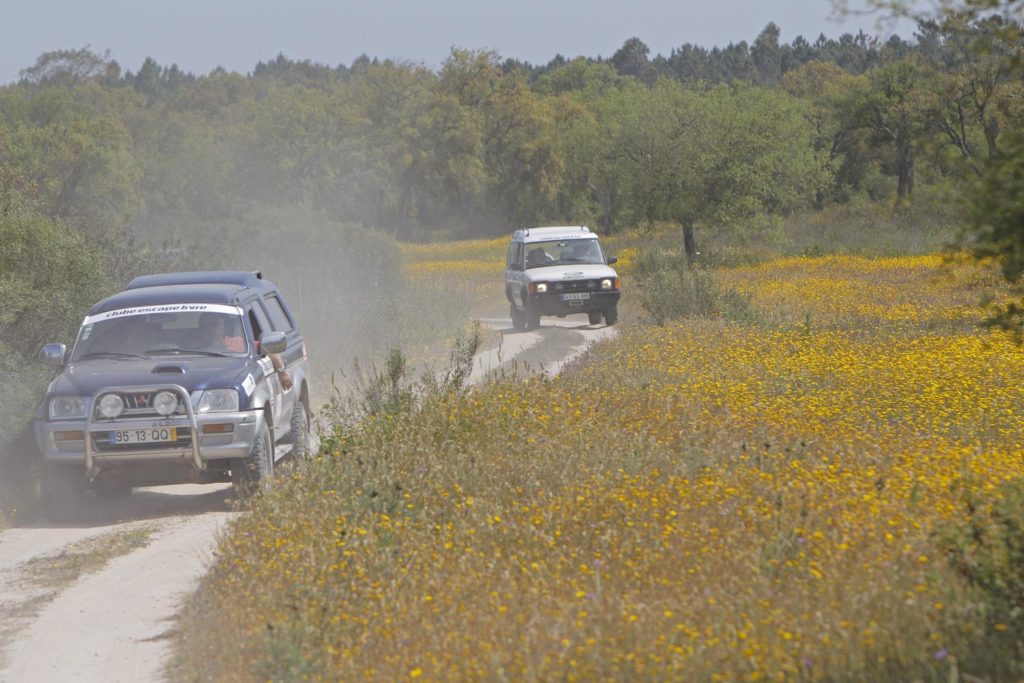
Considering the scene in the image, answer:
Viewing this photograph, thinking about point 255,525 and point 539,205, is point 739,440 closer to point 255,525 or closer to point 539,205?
point 255,525

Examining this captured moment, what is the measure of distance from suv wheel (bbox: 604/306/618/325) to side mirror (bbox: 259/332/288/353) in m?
15.9

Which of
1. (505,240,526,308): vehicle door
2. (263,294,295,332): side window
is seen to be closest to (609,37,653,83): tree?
(505,240,526,308): vehicle door

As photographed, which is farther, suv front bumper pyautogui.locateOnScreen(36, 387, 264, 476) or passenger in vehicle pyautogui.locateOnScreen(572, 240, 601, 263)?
passenger in vehicle pyautogui.locateOnScreen(572, 240, 601, 263)

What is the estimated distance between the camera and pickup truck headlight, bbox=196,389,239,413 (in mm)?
10742

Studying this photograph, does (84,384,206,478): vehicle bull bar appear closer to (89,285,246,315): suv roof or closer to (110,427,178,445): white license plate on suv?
(110,427,178,445): white license plate on suv

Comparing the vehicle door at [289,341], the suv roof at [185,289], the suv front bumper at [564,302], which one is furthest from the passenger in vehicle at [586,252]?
the suv roof at [185,289]

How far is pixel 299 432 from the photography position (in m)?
12.7

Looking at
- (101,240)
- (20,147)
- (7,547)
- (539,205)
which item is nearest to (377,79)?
(539,205)

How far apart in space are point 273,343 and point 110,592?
343cm

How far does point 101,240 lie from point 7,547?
32.4 ft

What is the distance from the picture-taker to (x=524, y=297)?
27.3 m

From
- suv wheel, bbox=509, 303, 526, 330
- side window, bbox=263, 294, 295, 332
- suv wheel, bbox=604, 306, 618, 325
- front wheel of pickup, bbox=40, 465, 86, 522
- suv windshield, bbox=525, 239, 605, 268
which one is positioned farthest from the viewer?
suv wheel, bbox=509, 303, 526, 330

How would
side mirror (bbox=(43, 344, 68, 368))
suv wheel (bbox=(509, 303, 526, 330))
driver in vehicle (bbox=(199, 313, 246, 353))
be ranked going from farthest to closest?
suv wheel (bbox=(509, 303, 526, 330)) < driver in vehicle (bbox=(199, 313, 246, 353)) < side mirror (bbox=(43, 344, 68, 368))

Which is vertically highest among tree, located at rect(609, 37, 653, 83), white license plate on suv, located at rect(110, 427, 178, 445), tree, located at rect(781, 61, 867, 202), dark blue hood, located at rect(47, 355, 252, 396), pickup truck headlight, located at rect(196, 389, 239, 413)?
tree, located at rect(609, 37, 653, 83)
